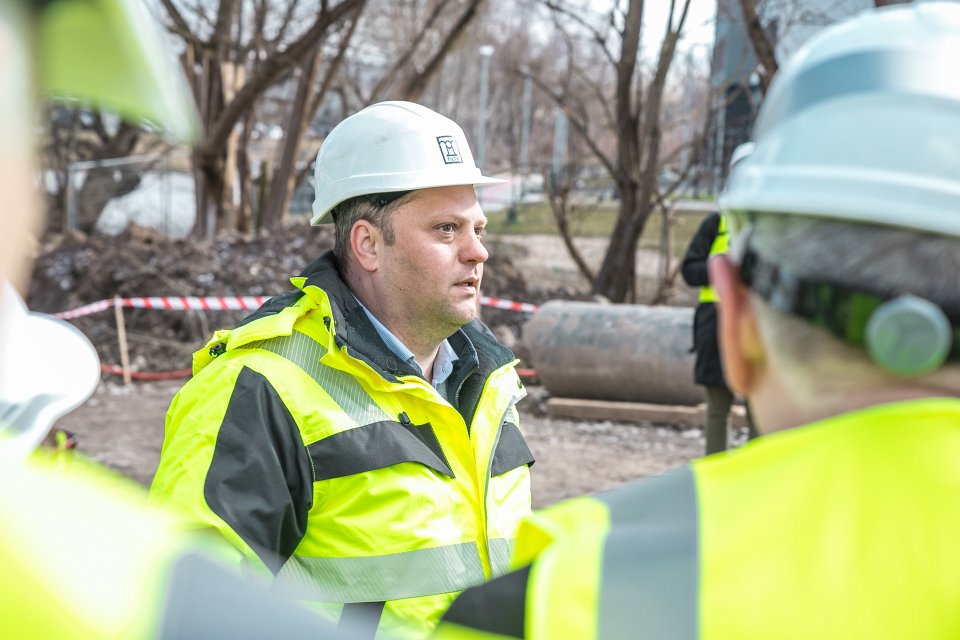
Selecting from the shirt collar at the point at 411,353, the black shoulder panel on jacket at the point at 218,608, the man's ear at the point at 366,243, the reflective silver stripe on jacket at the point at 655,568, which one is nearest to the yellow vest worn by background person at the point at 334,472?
the shirt collar at the point at 411,353

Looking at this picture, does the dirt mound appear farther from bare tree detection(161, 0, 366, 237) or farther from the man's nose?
the man's nose

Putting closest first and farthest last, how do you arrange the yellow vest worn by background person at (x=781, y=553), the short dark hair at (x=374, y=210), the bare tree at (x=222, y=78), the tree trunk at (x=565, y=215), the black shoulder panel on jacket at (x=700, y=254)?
the yellow vest worn by background person at (x=781, y=553) → the short dark hair at (x=374, y=210) → the black shoulder panel on jacket at (x=700, y=254) → the bare tree at (x=222, y=78) → the tree trunk at (x=565, y=215)

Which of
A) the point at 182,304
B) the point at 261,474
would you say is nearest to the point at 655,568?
the point at 261,474

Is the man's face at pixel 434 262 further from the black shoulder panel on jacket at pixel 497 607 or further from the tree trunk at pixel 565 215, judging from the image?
the tree trunk at pixel 565 215

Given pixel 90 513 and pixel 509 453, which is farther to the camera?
pixel 509 453

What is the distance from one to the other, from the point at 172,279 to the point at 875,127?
42.2ft

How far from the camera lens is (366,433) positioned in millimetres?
2361

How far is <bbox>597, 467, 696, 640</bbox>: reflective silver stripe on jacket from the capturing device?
1.00 meters

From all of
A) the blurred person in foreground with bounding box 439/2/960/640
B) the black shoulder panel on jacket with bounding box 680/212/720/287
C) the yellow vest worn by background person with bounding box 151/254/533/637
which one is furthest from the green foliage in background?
the blurred person in foreground with bounding box 439/2/960/640

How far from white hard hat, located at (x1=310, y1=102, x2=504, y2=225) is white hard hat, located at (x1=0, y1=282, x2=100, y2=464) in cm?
151

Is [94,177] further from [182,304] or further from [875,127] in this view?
[875,127]

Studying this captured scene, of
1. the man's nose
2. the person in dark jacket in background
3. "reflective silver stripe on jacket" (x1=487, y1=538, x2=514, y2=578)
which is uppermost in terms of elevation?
the man's nose

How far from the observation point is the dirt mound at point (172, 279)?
40.2 ft

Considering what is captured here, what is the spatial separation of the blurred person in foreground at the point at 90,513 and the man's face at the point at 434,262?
214 centimetres
